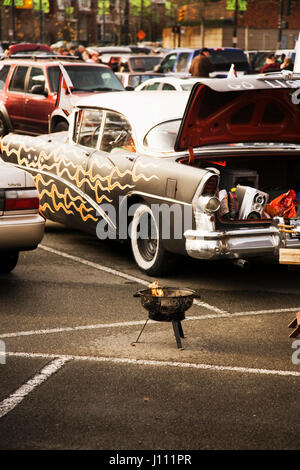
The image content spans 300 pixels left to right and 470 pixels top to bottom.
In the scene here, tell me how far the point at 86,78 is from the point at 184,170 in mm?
9839

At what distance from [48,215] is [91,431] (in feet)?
18.3

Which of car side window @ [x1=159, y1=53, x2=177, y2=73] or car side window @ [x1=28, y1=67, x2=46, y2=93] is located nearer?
A: car side window @ [x1=28, y1=67, x2=46, y2=93]

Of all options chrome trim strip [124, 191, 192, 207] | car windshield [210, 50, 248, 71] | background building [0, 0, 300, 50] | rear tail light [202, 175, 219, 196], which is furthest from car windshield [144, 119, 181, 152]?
background building [0, 0, 300, 50]

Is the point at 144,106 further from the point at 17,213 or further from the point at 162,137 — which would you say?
the point at 17,213

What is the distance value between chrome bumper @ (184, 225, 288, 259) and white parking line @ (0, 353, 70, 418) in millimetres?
1974

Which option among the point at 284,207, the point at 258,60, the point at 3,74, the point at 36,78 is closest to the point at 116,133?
the point at 284,207

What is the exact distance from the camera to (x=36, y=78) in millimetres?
17375

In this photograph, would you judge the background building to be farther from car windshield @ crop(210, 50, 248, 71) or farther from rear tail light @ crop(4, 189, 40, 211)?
rear tail light @ crop(4, 189, 40, 211)

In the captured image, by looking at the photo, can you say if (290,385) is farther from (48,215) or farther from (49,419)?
(48,215)

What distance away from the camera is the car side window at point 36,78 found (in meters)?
17.3

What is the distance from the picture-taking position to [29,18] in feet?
290

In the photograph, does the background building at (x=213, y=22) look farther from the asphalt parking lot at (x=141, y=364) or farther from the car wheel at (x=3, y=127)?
the asphalt parking lot at (x=141, y=364)

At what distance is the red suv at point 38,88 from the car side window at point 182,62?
796cm

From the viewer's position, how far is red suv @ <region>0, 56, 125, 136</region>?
55.4 ft
